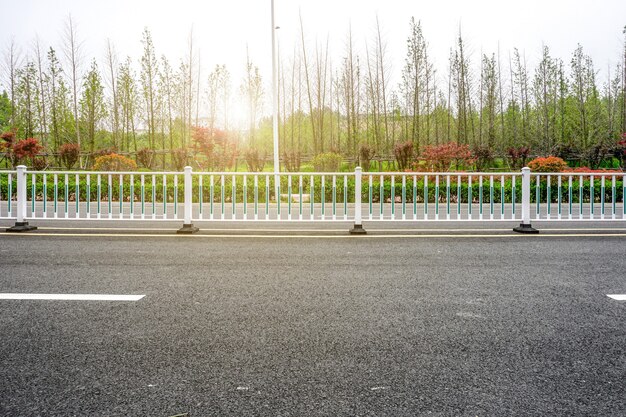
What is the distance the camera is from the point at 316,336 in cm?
352

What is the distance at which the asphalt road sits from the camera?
8.31 ft

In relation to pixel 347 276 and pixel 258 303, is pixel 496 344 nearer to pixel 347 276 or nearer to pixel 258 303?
pixel 258 303

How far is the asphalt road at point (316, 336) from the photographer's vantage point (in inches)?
99.7

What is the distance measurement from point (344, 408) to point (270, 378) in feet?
1.70

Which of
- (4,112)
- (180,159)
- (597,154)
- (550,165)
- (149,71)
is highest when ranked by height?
(149,71)

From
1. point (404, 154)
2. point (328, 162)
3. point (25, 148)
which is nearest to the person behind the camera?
point (328, 162)

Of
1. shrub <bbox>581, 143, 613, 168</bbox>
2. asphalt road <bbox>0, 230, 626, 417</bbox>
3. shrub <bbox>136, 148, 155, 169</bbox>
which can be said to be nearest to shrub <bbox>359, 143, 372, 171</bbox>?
shrub <bbox>136, 148, 155, 169</bbox>

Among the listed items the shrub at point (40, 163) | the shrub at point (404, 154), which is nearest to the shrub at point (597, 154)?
the shrub at point (404, 154)

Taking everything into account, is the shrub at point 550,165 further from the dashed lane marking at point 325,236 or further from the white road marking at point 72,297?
the white road marking at point 72,297

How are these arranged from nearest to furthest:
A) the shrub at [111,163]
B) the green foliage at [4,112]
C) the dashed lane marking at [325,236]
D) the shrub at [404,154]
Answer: the dashed lane marking at [325,236]
the shrub at [111,163]
the shrub at [404,154]
the green foliage at [4,112]

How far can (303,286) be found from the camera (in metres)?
5.05

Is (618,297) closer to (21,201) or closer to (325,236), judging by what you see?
(325,236)

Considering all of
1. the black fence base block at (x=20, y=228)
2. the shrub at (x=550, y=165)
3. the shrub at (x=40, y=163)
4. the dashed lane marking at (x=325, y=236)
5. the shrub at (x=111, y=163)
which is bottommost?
the dashed lane marking at (x=325, y=236)

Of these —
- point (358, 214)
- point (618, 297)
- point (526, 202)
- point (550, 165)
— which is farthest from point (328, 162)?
point (618, 297)
